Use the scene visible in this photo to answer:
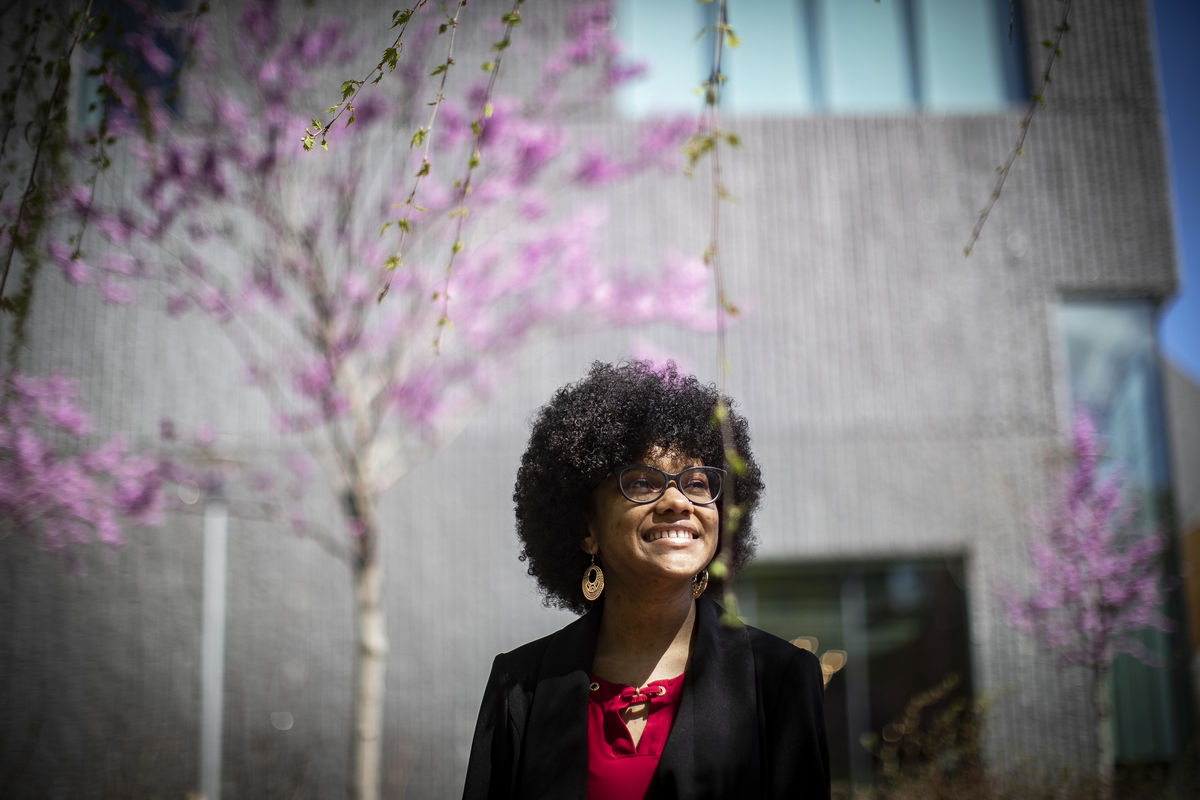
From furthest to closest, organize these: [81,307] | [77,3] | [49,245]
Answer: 1. [81,307]
2. [49,245]
3. [77,3]

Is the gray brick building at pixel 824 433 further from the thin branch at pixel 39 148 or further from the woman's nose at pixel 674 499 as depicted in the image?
the woman's nose at pixel 674 499

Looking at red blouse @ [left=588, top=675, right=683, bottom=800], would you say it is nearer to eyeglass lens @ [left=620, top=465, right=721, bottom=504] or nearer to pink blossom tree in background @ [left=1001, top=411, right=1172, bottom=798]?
eyeglass lens @ [left=620, top=465, right=721, bottom=504]

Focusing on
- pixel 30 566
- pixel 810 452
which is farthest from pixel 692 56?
pixel 30 566

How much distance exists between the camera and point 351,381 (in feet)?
20.4

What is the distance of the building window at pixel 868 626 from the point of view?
874 centimetres

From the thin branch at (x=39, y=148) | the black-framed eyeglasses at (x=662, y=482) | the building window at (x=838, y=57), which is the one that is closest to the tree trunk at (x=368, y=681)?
the thin branch at (x=39, y=148)

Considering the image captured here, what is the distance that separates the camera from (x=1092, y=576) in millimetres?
7422

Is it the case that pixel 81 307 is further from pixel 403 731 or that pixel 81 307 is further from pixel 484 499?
pixel 403 731

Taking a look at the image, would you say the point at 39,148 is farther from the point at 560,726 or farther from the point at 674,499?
the point at 560,726

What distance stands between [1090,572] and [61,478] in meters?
7.15

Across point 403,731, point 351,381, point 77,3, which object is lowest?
point 403,731

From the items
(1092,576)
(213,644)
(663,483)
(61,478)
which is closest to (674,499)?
(663,483)

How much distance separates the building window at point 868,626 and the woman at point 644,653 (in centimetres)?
662

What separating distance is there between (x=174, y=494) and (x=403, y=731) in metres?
2.79
